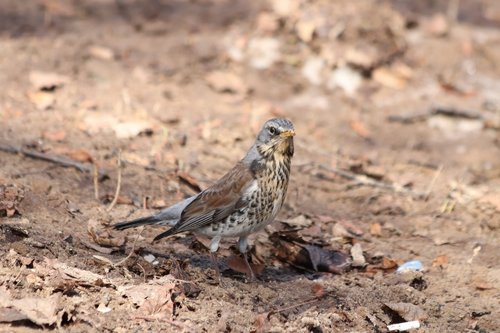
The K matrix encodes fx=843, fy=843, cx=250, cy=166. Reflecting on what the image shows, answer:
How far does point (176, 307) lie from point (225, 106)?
15.7ft

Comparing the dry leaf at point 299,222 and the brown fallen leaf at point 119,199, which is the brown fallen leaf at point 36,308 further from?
the dry leaf at point 299,222

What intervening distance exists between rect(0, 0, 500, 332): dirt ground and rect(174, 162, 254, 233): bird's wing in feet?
1.03

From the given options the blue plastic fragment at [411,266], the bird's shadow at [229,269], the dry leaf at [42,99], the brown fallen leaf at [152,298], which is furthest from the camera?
the dry leaf at [42,99]

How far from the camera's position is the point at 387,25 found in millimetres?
11055

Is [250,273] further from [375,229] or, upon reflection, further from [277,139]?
[375,229]

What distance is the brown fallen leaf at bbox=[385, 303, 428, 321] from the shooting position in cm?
567

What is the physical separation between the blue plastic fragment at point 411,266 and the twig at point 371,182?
158cm

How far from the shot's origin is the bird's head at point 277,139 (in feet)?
20.9

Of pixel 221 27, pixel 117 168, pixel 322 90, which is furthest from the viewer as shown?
pixel 221 27

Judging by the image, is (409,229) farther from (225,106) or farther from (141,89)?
(141,89)

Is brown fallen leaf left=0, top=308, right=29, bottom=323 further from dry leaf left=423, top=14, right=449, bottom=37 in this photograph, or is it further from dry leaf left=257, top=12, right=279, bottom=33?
dry leaf left=423, top=14, right=449, bottom=37

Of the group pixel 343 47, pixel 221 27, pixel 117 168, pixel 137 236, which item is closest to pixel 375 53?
pixel 343 47

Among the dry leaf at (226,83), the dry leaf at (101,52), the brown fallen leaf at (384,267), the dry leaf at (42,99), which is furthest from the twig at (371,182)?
the dry leaf at (101,52)

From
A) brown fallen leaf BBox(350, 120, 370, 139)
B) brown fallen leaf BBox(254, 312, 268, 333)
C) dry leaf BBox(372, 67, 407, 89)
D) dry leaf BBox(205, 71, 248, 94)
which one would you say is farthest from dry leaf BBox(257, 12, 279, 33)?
brown fallen leaf BBox(254, 312, 268, 333)
